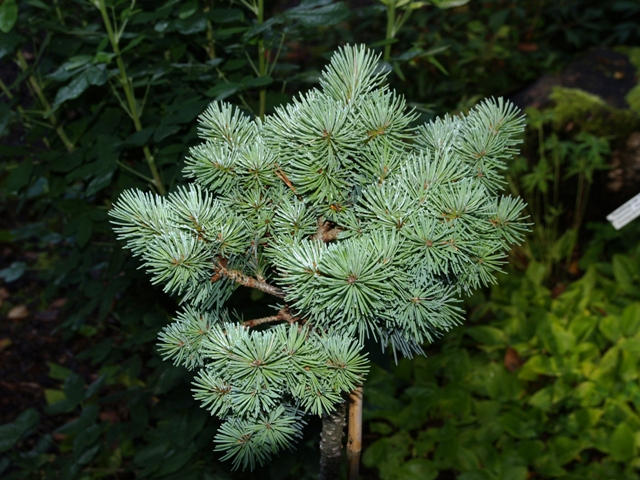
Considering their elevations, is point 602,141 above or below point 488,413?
above

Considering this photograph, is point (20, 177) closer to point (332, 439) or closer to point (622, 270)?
point (332, 439)

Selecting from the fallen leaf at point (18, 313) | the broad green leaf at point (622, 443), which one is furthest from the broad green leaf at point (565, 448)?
the fallen leaf at point (18, 313)

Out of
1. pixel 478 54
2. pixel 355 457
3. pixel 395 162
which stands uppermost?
pixel 478 54

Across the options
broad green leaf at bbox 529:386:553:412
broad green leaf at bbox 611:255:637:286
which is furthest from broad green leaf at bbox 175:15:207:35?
broad green leaf at bbox 611:255:637:286

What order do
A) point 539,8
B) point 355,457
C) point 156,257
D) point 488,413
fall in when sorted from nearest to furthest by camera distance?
1. point 156,257
2. point 355,457
3. point 488,413
4. point 539,8

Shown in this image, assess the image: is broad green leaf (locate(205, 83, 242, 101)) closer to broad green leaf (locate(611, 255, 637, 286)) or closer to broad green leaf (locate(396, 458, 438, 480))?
broad green leaf (locate(396, 458, 438, 480))

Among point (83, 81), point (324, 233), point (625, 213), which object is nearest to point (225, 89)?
point (83, 81)

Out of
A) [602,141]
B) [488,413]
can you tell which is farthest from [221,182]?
[602,141]

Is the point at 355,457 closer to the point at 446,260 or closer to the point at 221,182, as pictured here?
the point at 446,260

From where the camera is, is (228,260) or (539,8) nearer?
(228,260)
